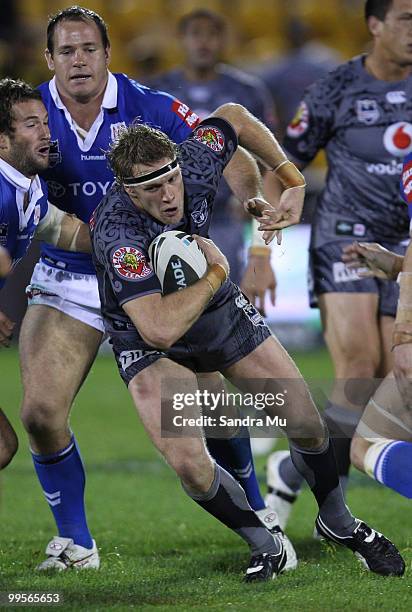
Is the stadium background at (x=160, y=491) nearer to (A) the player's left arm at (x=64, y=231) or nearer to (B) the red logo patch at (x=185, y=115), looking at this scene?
(B) the red logo patch at (x=185, y=115)

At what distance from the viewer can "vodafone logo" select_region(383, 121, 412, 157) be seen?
6012mm

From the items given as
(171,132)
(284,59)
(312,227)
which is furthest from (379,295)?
(284,59)

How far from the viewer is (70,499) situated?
17.1 feet

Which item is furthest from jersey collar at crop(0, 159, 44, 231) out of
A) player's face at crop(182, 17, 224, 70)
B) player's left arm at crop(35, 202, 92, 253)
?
player's face at crop(182, 17, 224, 70)

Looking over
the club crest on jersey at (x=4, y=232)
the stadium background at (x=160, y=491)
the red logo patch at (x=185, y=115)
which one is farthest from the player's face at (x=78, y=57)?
the stadium background at (x=160, y=491)

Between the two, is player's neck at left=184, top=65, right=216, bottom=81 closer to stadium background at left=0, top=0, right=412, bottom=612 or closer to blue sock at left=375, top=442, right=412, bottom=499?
stadium background at left=0, top=0, right=412, bottom=612

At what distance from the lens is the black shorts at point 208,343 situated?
4.58 meters

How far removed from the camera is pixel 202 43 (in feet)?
27.4

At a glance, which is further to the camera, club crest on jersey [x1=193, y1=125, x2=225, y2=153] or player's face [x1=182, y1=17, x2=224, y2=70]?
player's face [x1=182, y1=17, x2=224, y2=70]

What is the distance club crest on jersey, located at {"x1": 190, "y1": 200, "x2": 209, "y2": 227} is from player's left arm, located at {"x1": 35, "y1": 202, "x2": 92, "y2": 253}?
636 mm

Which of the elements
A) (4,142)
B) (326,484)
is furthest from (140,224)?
(326,484)

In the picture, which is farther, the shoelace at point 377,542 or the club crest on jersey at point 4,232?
the club crest on jersey at point 4,232

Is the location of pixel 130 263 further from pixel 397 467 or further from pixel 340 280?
pixel 340 280

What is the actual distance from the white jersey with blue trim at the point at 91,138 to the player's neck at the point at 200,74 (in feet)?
10.4
